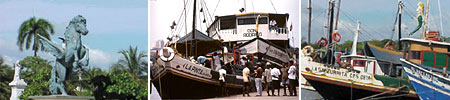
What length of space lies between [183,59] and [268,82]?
2.10m

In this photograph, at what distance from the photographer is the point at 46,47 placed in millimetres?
19188

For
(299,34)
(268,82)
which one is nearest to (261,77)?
(268,82)

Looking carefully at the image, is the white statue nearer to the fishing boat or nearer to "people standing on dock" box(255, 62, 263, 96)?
"people standing on dock" box(255, 62, 263, 96)

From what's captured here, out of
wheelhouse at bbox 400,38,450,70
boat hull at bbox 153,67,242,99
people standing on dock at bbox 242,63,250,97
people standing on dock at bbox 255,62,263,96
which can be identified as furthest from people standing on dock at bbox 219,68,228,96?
wheelhouse at bbox 400,38,450,70

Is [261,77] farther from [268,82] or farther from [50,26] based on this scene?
[50,26]

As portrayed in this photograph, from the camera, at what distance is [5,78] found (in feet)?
72.1

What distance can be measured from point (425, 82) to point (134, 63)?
8.97 metres

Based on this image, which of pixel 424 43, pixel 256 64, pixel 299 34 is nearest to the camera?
pixel 424 43

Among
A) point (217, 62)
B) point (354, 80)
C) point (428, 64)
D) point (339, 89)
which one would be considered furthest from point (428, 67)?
point (217, 62)

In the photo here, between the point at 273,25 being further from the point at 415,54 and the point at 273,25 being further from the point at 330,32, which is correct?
the point at 415,54

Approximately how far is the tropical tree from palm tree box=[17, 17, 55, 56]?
829 mm

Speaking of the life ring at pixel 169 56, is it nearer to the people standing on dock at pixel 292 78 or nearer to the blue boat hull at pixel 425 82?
the people standing on dock at pixel 292 78

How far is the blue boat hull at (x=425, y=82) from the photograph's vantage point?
18.5 metres

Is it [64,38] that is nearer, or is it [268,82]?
[64,38]
